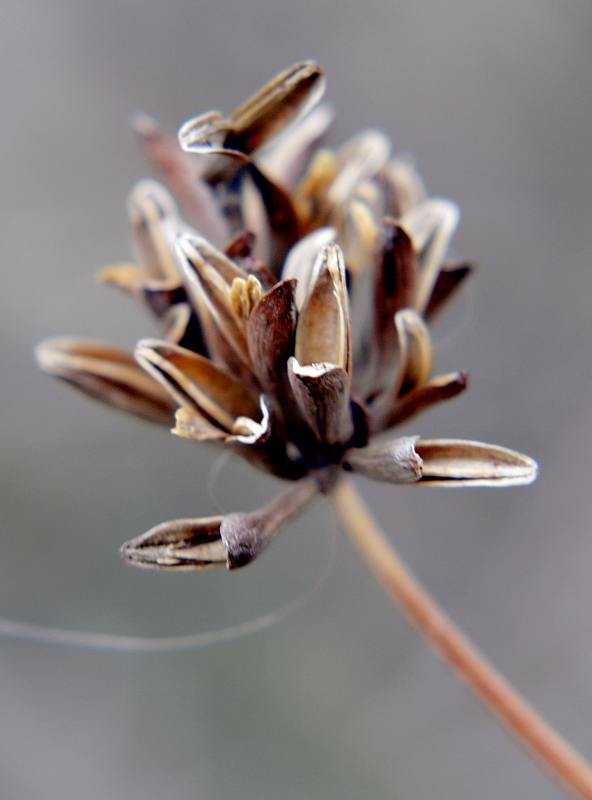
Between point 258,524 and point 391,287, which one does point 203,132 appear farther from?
point 258,524

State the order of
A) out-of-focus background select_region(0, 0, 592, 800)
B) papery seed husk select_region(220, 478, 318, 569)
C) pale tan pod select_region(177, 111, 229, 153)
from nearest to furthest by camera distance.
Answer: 1. papery seed husk select_region(220, 478, 318, 569)
2. pale tan pod select_region(177, 111, 229, 153)
3. out-of-focus background select_region(0, 0, 592, 800)

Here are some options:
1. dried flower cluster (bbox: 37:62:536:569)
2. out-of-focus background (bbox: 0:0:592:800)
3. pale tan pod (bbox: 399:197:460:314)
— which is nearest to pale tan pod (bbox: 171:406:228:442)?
dried flower cluster (bbox: 37:62:536:569)

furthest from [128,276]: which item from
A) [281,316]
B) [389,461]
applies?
[389,461]

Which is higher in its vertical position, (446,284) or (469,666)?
(446,284)

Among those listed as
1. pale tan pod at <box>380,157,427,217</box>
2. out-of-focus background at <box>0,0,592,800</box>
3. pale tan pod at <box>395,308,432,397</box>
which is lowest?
out-of-focus background at <box>0,0,592,800</box>

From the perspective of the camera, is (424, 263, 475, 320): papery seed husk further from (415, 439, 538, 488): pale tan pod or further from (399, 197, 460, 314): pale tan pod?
(415, 439, 538, 488): pale tan pod

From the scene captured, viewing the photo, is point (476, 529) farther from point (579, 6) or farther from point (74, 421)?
point (579, 6)
